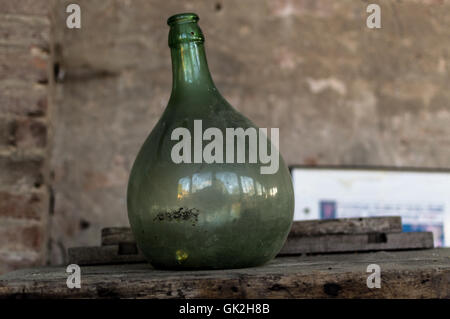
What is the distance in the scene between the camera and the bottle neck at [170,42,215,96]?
2.39ft

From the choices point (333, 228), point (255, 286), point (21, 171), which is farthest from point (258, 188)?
point (21, 171)

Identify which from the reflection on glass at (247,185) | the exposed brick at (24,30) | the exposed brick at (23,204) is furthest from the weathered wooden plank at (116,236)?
the exposed brick at (24,30)

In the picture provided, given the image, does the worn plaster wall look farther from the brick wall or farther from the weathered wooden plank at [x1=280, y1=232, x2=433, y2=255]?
the weathered wooden plank at [x1=280, y1=232, x2=433, y2=255]

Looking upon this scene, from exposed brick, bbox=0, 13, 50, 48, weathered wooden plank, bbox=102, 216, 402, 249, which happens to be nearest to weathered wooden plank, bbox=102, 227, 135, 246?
weathered wooden plank, bbox=102, 216, 402, 249

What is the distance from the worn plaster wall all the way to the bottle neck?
0.89m

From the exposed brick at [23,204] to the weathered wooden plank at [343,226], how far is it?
669mm

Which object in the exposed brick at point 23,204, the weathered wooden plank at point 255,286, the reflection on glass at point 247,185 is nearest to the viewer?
the weathered wooden plank at point 255,286

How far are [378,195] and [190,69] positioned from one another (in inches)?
43.8

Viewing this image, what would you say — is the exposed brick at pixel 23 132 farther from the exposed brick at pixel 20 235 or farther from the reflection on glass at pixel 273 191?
the reflection on glass at pixel 273 191

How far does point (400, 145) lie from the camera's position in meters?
1.75

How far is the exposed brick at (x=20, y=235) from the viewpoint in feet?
4.25
